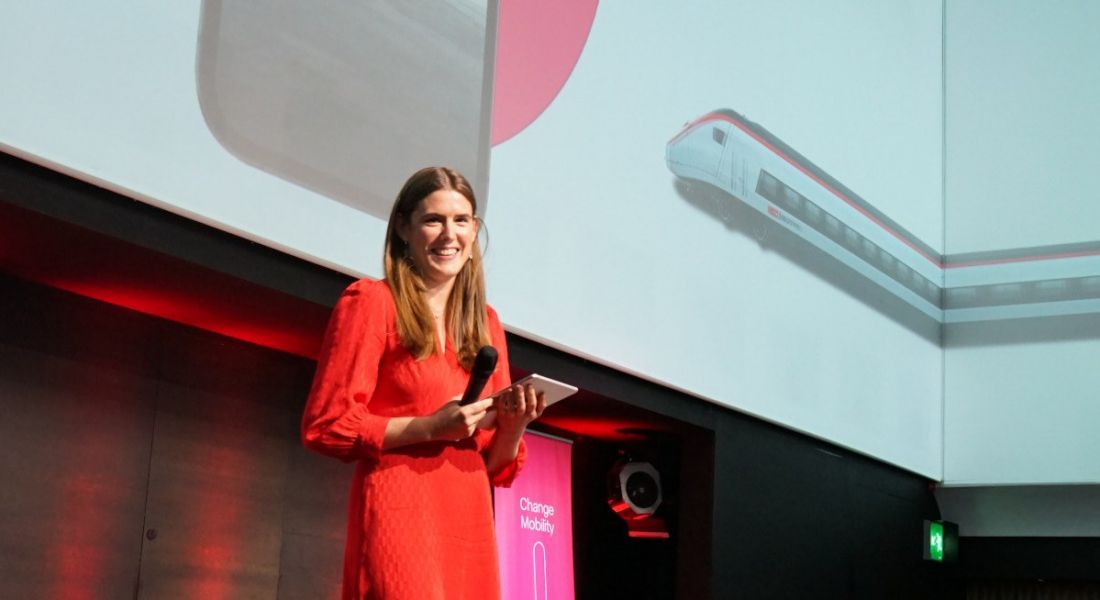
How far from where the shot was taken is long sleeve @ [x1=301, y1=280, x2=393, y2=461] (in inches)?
63.0

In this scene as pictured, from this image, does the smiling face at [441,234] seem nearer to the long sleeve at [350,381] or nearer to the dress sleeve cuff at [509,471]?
the long sleeve at [350,381]

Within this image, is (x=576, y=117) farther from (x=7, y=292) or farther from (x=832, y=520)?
(x=832, y=520)

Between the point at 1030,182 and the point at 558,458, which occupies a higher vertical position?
the point at 1030,182

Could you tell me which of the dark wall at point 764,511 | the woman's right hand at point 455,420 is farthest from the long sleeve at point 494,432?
the dark wall at point 764,511

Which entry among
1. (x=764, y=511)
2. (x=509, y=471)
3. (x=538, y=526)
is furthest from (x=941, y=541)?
(x=509, y=471)

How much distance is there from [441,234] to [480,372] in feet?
0.83

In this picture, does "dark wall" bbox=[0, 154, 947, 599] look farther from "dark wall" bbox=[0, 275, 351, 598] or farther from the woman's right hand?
the woman's right hand

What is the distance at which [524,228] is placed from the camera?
159 inches

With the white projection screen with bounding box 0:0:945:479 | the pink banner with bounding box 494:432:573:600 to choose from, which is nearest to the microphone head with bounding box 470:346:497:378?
the white projection screen with bounding box 0:0:945:479

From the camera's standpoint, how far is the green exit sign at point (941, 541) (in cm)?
688

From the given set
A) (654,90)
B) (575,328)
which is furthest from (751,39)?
(575,328)

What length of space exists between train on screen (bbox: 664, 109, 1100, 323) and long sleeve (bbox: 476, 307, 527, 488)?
3.03 metres

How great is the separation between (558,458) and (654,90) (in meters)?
1.54

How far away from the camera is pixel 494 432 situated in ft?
5.65
